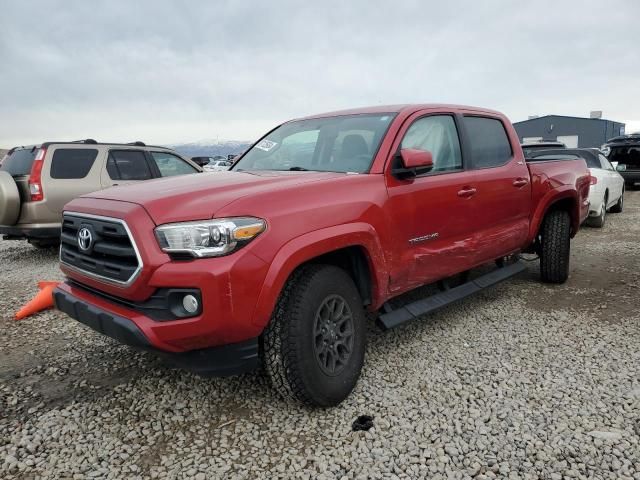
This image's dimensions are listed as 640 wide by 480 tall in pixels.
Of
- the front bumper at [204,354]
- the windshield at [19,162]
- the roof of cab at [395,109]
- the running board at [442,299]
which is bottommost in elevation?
the running board at [442,299]

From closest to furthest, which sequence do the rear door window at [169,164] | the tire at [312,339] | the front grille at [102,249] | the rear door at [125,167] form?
the front grille at [102,249]
the tire at [312,339]
the rear door at [125,167]
the rear door window at [169,164]

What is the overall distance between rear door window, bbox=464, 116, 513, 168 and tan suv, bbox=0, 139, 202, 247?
5.56 m

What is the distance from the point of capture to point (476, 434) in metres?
2.56

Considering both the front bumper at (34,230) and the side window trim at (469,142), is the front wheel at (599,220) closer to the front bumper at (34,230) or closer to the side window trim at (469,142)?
the side window trim at (469,142)

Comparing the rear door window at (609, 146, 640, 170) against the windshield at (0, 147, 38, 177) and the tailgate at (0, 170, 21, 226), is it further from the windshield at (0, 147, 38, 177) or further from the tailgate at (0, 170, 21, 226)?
the tailgate at (0, 170, 21, 226)

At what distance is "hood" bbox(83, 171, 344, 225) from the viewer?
2.38 metres

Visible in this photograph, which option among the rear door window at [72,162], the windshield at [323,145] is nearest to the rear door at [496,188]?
the windshield at [323,145]

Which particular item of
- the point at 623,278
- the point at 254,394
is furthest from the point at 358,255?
the point at 623,278

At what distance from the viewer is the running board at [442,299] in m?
3.24

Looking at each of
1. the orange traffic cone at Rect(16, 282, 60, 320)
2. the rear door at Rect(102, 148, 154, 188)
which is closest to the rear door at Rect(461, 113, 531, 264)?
the orange traffic cone at Rect(16, 282, 60, 320)

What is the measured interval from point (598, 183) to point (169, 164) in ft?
25.9

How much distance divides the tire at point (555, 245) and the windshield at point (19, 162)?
6856mm

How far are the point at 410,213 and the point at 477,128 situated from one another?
1479 millimetres

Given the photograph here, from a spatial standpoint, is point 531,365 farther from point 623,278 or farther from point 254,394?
point 623,278
